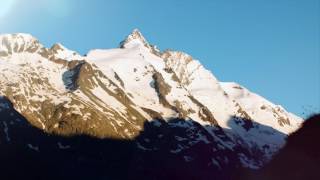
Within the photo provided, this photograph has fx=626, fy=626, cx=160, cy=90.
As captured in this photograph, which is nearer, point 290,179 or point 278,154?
point 290,179

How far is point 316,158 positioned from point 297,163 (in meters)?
1.42

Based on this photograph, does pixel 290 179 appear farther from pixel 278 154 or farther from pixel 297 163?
pixel 278 154

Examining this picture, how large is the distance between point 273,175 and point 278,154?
5.76 ft

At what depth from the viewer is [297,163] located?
1321 inches

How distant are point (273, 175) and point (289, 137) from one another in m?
2.73

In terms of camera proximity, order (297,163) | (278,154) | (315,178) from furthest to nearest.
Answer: (278,154), (297,163), (315,178)

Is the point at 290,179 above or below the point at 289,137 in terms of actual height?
below

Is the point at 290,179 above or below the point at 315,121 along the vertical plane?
below

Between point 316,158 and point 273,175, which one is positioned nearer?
point 316,158

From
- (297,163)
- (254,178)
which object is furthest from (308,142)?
(254,178)

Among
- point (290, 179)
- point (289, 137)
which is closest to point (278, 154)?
point (289, 137)

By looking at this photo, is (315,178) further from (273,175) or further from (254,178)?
(254,178)

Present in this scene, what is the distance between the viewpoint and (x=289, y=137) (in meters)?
36.4

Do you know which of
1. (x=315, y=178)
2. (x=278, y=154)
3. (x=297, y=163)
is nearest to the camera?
Result: (x=315, y=178)
